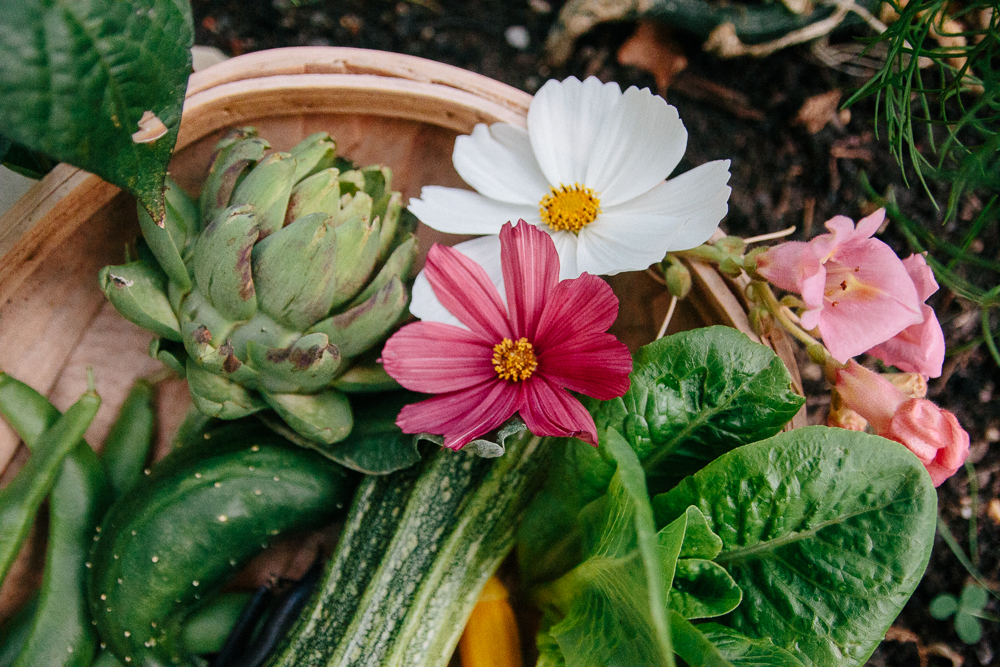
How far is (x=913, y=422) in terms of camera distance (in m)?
0.79

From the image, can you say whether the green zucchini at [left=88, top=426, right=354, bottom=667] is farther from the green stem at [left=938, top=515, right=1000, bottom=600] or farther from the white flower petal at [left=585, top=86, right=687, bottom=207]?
the green stem at [left=938, top=515, right=1000, bottom=600]

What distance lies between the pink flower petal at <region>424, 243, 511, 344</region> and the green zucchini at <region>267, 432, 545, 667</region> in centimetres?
22

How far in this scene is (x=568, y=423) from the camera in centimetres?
73

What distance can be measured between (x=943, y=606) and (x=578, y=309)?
1.09m

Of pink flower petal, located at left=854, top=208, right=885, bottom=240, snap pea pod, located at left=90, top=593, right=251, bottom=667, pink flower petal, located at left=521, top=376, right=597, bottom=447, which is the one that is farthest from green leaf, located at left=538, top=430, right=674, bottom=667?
snap pea pod, located at left=90, top=593, right=251, bottom=667

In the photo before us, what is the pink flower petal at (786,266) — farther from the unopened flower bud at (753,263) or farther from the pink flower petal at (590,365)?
the pink flower petal at (590,365)

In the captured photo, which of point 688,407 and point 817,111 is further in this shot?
point 817,111

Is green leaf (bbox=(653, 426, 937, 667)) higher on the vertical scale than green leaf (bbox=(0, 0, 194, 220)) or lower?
lower

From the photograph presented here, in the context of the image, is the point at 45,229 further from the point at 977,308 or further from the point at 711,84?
the point at 977,308

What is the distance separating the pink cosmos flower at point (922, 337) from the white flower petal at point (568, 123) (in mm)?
422

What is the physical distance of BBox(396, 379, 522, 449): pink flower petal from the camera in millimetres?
753

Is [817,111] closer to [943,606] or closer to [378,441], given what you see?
[943,606]

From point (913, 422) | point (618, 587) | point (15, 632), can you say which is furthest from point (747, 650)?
point (15, 632)

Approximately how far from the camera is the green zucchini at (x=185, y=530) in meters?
0.91
